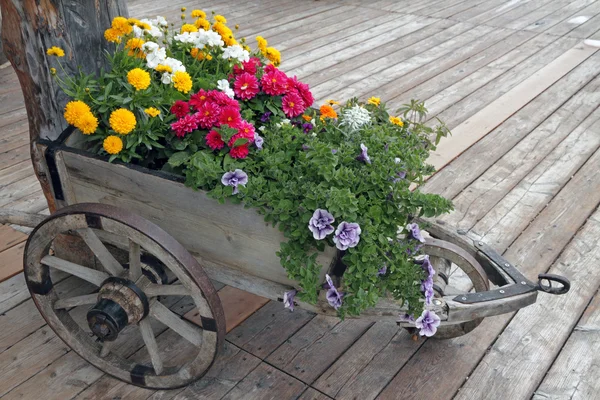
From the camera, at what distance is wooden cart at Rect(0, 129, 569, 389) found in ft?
5.44

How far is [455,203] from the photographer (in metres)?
2.89

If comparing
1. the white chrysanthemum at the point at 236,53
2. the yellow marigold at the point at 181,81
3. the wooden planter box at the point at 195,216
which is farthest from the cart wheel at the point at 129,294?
the white chrysanthemum at the point at 236,53

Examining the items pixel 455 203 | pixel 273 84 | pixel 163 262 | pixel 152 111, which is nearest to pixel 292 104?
pixel 273 84

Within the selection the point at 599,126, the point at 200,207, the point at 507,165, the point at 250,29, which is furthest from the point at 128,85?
the point at 250,29

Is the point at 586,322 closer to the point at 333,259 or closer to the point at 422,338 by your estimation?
the point at 422,338

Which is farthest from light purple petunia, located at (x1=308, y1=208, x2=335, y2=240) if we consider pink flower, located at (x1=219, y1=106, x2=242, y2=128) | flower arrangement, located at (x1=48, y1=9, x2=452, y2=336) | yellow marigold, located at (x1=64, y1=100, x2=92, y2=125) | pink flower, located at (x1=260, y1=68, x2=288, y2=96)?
yellow marigold, located at (x1=64, y1=100, x2=92, y2=125)

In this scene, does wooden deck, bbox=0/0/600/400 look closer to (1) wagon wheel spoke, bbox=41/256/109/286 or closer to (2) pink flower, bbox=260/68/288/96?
(1) wagon wheel spoke, bbox=41/256/109/286

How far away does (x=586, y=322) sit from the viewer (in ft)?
7.26

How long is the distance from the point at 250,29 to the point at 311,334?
339 centimetres

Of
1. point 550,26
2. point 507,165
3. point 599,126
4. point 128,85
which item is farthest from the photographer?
point 550,26

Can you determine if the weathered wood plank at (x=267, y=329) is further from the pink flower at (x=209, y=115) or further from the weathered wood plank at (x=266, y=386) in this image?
the pink flower at (x=209, y=115)

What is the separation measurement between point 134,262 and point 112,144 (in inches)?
13.3

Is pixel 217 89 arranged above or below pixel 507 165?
above

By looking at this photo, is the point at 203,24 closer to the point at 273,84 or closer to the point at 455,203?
the point at 273,84
